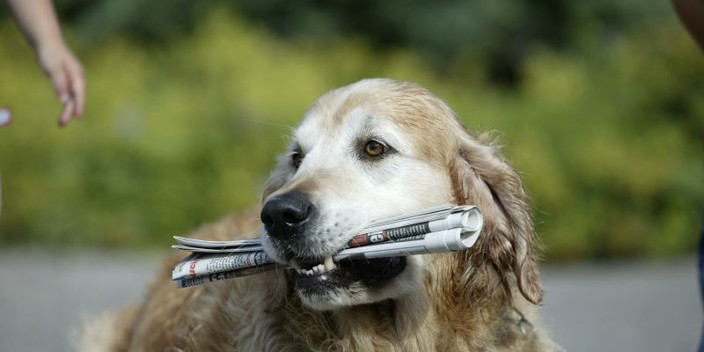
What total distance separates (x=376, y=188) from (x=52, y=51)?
1.51 m

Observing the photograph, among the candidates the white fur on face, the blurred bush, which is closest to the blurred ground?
the blurred bush

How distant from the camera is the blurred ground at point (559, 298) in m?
8.74

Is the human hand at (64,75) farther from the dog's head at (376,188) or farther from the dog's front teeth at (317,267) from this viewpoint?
the dog's front teeth at (317,267)

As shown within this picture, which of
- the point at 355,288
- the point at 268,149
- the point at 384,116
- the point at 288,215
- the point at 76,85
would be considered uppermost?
the point at 384,116

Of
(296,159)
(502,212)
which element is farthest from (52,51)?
(502,212)

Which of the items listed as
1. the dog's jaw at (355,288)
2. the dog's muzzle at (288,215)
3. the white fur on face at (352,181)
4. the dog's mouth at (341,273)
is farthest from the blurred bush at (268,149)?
the dog's muzzle at (288,215)

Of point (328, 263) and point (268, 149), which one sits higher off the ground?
point (328, 263)

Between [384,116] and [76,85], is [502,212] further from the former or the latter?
[76,85]

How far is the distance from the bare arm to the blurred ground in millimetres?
4788

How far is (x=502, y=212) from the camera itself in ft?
12.9

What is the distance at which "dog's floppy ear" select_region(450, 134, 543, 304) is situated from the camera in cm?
387

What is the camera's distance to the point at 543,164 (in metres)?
11.3

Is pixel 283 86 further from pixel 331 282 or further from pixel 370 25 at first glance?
pixel 331 282

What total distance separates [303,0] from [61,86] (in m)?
13.7
